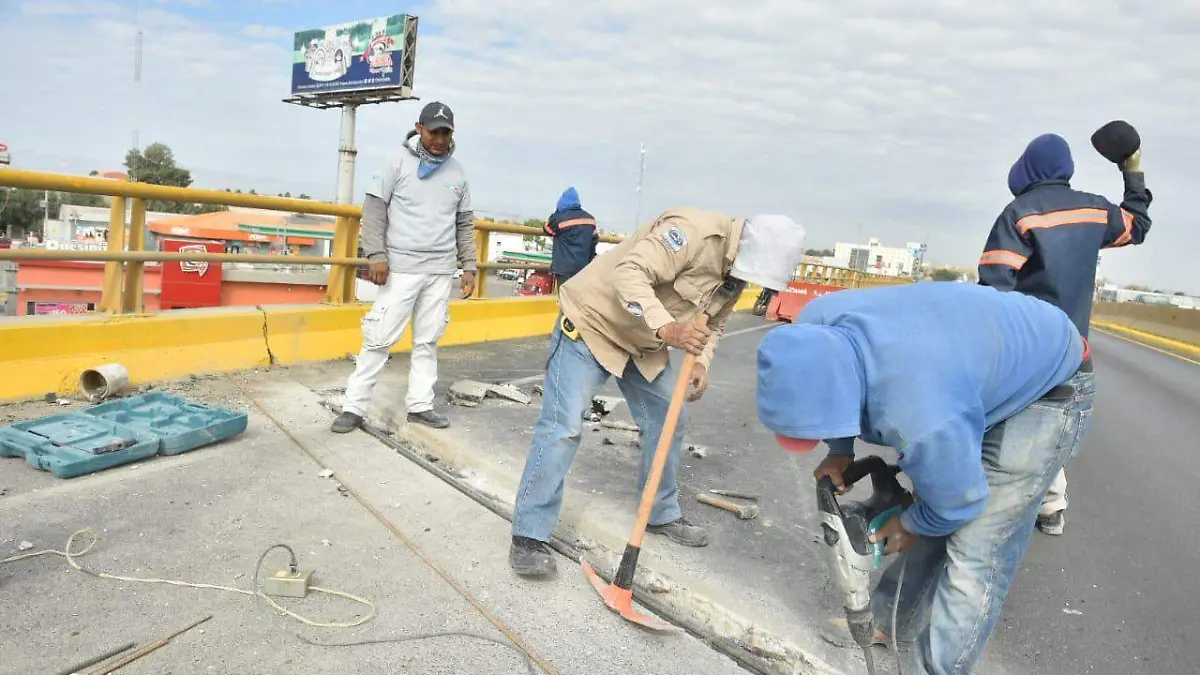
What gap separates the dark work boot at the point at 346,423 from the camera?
4359 mm

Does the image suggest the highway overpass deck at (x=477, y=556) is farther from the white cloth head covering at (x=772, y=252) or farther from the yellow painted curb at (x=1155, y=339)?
the yellow painted curb at (x=1155, y=339)

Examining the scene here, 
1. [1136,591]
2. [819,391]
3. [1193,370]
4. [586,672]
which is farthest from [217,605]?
[1193,370]

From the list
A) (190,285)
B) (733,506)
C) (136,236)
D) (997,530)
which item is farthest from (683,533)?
(190,285)

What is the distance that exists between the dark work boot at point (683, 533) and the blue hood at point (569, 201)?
5.91 meters

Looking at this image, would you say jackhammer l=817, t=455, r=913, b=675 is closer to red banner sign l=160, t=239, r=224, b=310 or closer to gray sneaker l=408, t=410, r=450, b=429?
gray sneaker l=408, t=410, r=450, b=429

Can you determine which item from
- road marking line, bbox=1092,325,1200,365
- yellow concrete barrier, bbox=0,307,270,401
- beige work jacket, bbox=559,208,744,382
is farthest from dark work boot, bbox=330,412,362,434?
road marking line, bbox=1092,325,1200,365

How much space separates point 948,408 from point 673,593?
1.55 meters

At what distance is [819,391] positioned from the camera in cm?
176

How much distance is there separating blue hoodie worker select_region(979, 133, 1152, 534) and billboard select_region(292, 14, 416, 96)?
146 feet

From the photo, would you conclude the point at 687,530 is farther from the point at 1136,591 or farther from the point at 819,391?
the point at 1136,591

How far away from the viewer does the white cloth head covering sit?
2746mm

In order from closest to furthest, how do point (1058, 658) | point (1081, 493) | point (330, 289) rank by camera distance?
point (1058, 658) < point (1081, 493) < point (330, 289)

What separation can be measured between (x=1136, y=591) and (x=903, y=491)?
183cm

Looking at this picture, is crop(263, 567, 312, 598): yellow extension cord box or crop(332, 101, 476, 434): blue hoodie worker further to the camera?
crop(332, 101, 476, 434): blue hoodie worker
